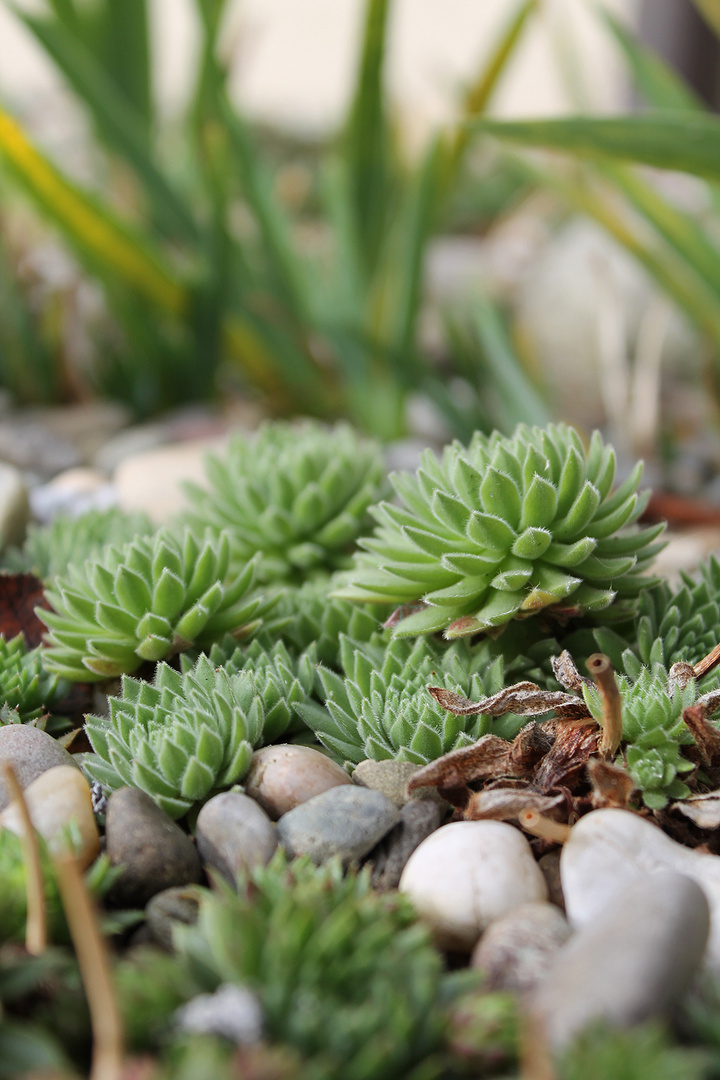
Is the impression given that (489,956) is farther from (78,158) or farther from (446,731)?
(78,158)

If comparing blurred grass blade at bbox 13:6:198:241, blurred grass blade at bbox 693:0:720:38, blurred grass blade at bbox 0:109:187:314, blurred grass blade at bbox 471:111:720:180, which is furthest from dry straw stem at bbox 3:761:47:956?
blurred grass blade at bbox 693:0:720:38

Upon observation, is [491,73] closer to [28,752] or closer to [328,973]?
[28,752]

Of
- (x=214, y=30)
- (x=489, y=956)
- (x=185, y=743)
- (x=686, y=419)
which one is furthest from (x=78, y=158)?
(x=489, y=956)

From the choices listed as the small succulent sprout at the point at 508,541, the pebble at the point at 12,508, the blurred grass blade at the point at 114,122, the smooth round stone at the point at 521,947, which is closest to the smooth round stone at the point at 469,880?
the smooth round stone at the point at 521,947

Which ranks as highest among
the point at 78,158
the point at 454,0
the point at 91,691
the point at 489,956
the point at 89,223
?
the point at 454,0

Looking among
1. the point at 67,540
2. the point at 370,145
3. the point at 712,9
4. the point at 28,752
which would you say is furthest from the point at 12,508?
the point at 712,9

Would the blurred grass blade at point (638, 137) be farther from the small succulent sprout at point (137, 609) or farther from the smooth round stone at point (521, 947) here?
the smooth round stone at point (521, 947)

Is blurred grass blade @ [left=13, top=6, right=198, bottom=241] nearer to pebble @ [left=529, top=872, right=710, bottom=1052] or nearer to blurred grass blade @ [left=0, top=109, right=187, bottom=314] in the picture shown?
blurred grass blade @ [left=0, top=109, right=187, bottom=314]
